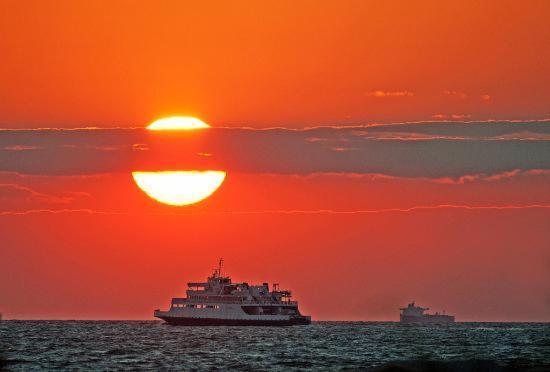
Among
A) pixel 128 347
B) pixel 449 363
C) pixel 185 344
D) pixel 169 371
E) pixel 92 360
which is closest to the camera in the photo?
pixel 449 363

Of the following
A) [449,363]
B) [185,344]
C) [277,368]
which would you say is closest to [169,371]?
[277,368]

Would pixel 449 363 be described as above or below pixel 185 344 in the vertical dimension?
below

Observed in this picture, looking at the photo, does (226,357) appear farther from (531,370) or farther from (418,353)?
(531,370)

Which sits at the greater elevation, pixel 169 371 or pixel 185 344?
pixel 185 344

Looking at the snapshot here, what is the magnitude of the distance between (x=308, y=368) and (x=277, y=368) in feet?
8.57

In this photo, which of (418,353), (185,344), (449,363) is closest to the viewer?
(449,363)

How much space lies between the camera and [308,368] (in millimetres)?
104625

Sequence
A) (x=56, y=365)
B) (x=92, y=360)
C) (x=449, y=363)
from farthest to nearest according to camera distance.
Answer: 1. (x=92, y=360)
2. (x=56, y=365)
3. (x=449, y=363)

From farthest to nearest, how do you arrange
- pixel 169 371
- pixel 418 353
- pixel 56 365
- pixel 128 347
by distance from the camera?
pixel 128 347 → pixel 418 353 → pixel 56 365 → pixel 169 371

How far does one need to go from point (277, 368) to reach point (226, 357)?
1939cm

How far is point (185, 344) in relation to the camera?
158625 millimetres

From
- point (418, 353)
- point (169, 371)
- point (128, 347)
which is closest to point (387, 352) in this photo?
point (418, 353)

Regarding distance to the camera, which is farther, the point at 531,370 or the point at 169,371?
the point at 169,371

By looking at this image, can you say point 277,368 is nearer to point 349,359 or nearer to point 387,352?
point 349,359
